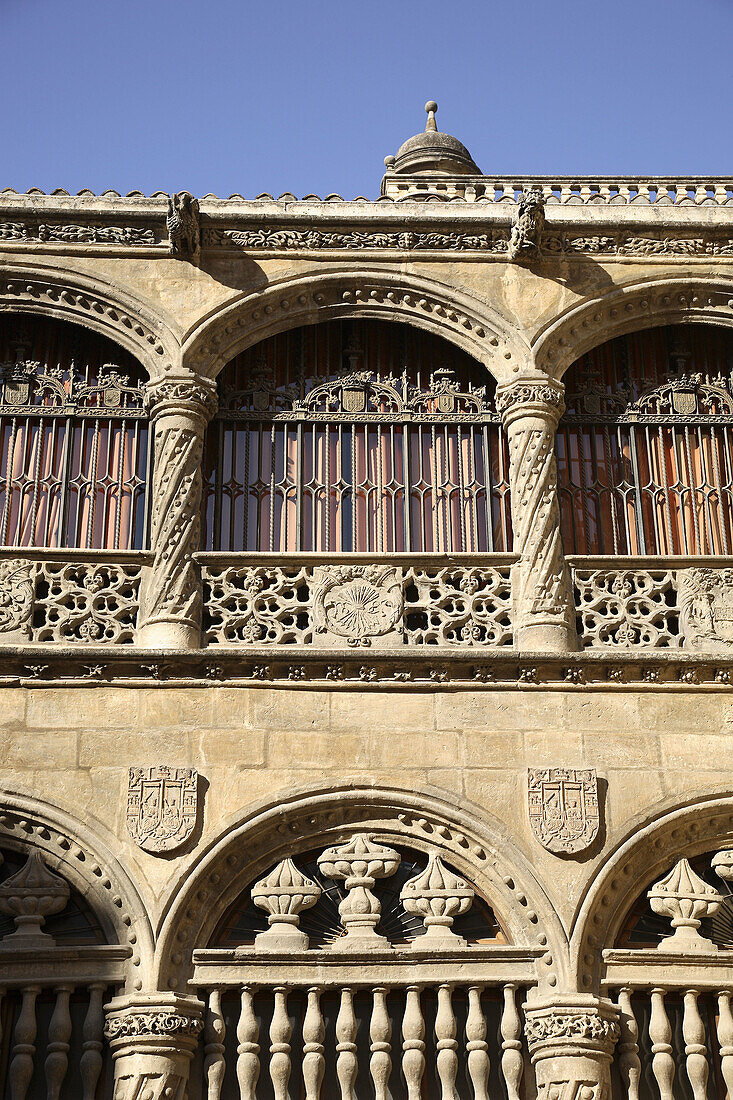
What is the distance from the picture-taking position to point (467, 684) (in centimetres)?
1054

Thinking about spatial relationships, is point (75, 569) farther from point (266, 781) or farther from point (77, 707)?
point (266, 781)

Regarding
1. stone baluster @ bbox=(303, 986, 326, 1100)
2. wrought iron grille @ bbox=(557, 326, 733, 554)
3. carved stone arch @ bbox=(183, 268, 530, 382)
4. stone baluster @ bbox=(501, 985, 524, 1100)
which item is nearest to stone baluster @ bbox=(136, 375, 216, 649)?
carved stone arch @ bbox=(183, 268, 530, 382)

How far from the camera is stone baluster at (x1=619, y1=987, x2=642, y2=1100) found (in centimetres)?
955

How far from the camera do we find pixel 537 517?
11.2m

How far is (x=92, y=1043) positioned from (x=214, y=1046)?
31.4 inches

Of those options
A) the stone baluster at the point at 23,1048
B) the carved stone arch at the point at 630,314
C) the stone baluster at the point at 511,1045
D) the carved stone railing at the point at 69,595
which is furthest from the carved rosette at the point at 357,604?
the stone baluster at the point at 23,1048

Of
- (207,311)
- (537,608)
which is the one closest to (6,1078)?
(537,608)

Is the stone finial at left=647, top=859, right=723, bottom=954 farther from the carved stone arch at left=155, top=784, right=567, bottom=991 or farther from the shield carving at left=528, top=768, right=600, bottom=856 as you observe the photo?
the carved stone arch at left=155, top=784, right=567, bottom=991

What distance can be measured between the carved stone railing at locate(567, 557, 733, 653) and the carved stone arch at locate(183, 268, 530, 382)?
1928 mm

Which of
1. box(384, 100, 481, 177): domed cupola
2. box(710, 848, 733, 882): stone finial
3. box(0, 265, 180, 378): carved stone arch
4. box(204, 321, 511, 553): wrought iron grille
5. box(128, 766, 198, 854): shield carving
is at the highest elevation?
box(384, 100, 481, 177): domed cupola

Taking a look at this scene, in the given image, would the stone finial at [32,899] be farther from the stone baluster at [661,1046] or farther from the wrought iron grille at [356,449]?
the stone baluster at [661,1046]

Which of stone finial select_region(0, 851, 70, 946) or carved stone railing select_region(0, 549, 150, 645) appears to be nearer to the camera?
stone finial select_region(0, 851, 70, 946)

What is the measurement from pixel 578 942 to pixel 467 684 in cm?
198

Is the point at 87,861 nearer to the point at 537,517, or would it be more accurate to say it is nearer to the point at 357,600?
the point at 357,600
